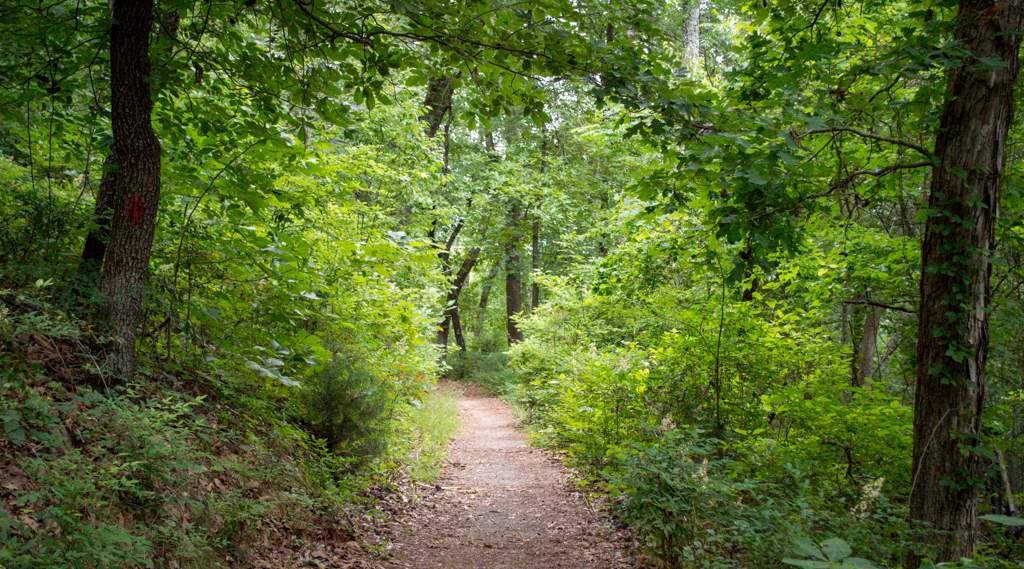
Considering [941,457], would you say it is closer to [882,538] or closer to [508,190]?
[882,538]

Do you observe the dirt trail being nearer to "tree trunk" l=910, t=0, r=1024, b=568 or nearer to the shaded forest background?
the shaded forest background

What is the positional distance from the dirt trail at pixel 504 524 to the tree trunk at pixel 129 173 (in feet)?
10.3

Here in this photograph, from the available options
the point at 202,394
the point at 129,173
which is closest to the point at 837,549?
the point at 129,173

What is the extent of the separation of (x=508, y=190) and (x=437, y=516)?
14.3 metres

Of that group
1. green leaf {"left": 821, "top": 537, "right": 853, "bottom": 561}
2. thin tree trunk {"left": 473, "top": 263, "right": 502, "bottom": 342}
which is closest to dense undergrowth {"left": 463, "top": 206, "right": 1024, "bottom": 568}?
green leaf {"left": 821, "top": 537, "right": 853, "bottom": 561}

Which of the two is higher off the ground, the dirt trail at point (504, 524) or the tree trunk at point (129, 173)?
the tree trunk at point (129, 173)

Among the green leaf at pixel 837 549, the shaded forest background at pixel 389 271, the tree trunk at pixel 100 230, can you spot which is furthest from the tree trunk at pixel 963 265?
the tree trunk at pixel 100 230

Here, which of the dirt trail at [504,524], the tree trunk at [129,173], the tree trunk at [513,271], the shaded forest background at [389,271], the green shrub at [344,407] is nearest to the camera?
the shaded forest background at [389,271]

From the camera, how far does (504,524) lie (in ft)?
23.4

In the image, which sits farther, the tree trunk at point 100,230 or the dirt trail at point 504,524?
the dirt trail at point 504,524

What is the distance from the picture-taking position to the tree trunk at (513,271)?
2299 cm

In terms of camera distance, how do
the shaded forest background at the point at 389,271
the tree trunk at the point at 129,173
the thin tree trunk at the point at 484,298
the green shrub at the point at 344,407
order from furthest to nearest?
the thin tree trunk at the point at 484,298, the green shrub at the point at 344,407, the tree trunk at the point at 129,173, the shaded forest background at the point at 389,271

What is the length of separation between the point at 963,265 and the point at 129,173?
5701 mm

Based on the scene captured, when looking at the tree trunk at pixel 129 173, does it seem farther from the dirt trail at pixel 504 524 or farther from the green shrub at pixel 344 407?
the dirt trail at pixel 504 524
